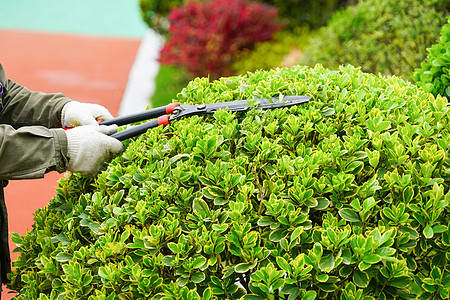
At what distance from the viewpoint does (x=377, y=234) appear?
5.26 feet

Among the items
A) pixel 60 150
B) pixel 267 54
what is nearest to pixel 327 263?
pixel 60 150

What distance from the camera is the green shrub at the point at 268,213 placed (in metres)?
1.63

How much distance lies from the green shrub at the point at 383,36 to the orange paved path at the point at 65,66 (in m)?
3.59

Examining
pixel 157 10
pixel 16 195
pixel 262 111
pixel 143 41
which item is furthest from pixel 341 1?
pixel 262 111

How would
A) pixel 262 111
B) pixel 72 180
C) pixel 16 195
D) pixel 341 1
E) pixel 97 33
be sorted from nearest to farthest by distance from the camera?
pixel 262 111 → pixel 72 180 → pixel 16 195 → pixel 341 1 → pixel 97 33

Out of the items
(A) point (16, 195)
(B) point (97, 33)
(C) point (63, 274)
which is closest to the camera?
(C) point (63, 274)

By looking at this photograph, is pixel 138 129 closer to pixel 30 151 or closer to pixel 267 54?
pixel 30 151

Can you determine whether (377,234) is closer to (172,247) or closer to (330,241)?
(330,241)

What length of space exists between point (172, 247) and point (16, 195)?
450cm

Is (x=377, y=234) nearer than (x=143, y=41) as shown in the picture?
Yes

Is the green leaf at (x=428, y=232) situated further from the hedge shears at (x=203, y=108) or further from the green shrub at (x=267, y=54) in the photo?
the green shrub at (x=267, y=54)

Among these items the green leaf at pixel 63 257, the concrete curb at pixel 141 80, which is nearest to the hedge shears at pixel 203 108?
the green leaf at pixel 63 257

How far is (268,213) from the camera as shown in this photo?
5.57 ft

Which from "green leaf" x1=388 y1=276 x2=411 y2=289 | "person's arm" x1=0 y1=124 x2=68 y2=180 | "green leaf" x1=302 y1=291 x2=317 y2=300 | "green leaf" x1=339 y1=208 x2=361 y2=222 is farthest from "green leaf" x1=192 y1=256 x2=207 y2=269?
"person's arm" x1=0 y1=124 x2=68 y2=180
